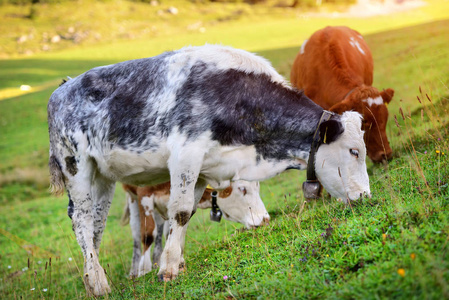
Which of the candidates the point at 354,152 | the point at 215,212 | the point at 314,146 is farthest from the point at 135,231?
the point at 354,152

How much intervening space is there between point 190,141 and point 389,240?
224 centimetres

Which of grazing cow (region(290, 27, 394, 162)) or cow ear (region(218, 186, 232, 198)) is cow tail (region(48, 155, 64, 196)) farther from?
grazing cow (region(290, 27, 394, 162))

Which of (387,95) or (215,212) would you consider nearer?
(215,212)

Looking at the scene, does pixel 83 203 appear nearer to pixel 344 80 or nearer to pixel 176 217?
pixel 176 217

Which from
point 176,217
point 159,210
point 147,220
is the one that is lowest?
point 147,220

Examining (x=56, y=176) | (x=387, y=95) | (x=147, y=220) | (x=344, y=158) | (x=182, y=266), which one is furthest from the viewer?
(x=147, y=220)

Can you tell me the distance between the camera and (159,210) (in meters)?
7.77

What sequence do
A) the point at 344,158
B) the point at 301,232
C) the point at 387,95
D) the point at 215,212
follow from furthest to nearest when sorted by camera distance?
1. the point at 387,95
2. the point at 215,212
3. the point at 344,158
4. the point at 301,232

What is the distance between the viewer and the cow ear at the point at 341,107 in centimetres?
674

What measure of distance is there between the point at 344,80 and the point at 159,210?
12.8ft

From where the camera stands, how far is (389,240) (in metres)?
3.54

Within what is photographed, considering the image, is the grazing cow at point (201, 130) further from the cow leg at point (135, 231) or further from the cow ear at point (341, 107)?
the cow leg at point (135, 231)

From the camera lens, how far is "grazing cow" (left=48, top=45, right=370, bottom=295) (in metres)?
4.89

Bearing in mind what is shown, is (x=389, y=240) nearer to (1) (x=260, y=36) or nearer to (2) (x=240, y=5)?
(1) (x=260, y=36)
